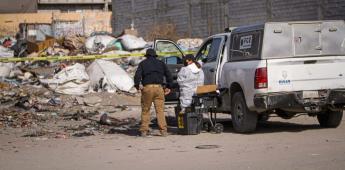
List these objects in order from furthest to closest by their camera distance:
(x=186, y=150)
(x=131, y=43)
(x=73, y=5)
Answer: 1. (x=73, y=5)
2. (x=131, y=43)
3. (x=186, y=150)

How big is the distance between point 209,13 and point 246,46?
23.8 m

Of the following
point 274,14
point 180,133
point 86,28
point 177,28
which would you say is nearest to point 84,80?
point 180,133

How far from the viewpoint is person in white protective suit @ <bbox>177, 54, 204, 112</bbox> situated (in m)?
13.9

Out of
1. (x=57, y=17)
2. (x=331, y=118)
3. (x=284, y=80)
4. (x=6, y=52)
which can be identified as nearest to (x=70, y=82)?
(x=331, y=118)

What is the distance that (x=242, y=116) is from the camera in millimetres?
13570

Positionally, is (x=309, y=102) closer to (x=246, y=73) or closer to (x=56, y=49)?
(x=246, y=73)

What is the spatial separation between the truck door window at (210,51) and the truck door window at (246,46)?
22.8 inches

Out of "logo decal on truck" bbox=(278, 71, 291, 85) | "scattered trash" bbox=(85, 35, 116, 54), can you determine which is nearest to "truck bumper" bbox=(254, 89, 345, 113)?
"logo decal on truck" bbox=(278, 71, 291, 85)

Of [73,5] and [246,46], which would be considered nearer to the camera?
[246,46]

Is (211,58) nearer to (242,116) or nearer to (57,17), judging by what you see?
(242,116)

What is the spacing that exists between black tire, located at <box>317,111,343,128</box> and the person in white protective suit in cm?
273

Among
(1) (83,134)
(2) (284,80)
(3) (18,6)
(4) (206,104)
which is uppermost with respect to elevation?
(3) (18,6)

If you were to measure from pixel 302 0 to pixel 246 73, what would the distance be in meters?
17.6

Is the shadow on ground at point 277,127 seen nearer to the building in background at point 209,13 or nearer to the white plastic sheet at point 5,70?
the building in background at point 209,13
